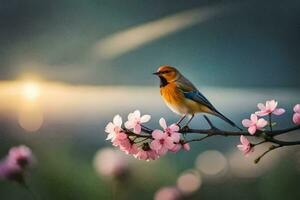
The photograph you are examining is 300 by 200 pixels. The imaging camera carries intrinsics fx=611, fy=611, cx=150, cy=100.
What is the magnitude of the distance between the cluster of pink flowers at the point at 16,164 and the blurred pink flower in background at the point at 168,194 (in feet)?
1.18

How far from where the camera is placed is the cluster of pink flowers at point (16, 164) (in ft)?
5.28

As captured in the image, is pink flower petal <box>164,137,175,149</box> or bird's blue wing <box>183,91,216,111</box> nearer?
pink flower petal <box>164,137,175,149</box>

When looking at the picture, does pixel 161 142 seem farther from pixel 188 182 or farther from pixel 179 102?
pixel 188 182

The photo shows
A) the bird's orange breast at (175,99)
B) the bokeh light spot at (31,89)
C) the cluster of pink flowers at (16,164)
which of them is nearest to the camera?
the bird's orange breast at (175,99)

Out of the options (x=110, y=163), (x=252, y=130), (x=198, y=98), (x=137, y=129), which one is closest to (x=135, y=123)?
(x=137, y=129)

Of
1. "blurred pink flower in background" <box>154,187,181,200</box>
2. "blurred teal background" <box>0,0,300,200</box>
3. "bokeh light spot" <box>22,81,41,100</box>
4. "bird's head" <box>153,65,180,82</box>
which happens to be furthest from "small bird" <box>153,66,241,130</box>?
"bokeh light spot" <box>22,81,41,100</box>

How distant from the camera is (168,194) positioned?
1.71 metres

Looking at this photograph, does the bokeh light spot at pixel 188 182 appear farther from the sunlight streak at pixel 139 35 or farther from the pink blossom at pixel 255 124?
the pink blossom at pixel 255 124

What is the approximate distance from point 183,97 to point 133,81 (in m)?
0.25

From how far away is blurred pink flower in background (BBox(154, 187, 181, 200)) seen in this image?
171 cm

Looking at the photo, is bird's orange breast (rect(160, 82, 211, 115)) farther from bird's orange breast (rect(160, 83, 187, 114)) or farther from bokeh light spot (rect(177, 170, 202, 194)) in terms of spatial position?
bokeh light spot (rect(177, 170, 202, 194))

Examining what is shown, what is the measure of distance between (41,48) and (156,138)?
2.09ft

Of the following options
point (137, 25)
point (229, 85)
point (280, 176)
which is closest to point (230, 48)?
point (229, 85)

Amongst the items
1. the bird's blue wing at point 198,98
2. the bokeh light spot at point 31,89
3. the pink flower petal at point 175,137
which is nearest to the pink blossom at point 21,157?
the bokeh light spot at point 31,89
